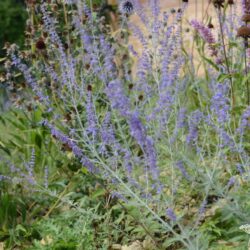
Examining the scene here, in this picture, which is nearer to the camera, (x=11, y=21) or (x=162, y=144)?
(x=162, y=144)

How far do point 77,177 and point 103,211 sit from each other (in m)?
0.44

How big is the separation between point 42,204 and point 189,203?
1045 mm

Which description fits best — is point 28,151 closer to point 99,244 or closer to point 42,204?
point 42,204

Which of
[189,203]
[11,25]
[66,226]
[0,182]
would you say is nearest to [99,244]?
[66,226]

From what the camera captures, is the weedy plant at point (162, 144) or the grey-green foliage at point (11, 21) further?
the grey-green foliage at point (11, 21)

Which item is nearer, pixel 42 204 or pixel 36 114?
pixel 42 204

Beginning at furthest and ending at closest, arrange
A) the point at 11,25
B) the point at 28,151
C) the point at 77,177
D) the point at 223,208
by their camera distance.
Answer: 1. the point at 11,25
2. the point at 28,151
3. the point at 77,177
4. the point at 223,208

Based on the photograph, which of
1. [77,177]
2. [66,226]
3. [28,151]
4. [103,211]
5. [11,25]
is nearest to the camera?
[66,226]

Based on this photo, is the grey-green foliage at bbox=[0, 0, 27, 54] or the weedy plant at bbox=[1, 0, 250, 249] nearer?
the weedy plant at bbox=[1, 0, 250, 249]

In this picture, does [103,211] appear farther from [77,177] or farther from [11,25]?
[11,25]

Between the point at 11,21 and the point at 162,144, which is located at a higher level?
the point at 11,21

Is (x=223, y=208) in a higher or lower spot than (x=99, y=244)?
higher

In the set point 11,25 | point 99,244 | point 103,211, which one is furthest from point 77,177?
point 11,25

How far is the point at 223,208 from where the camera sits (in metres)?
2.81
